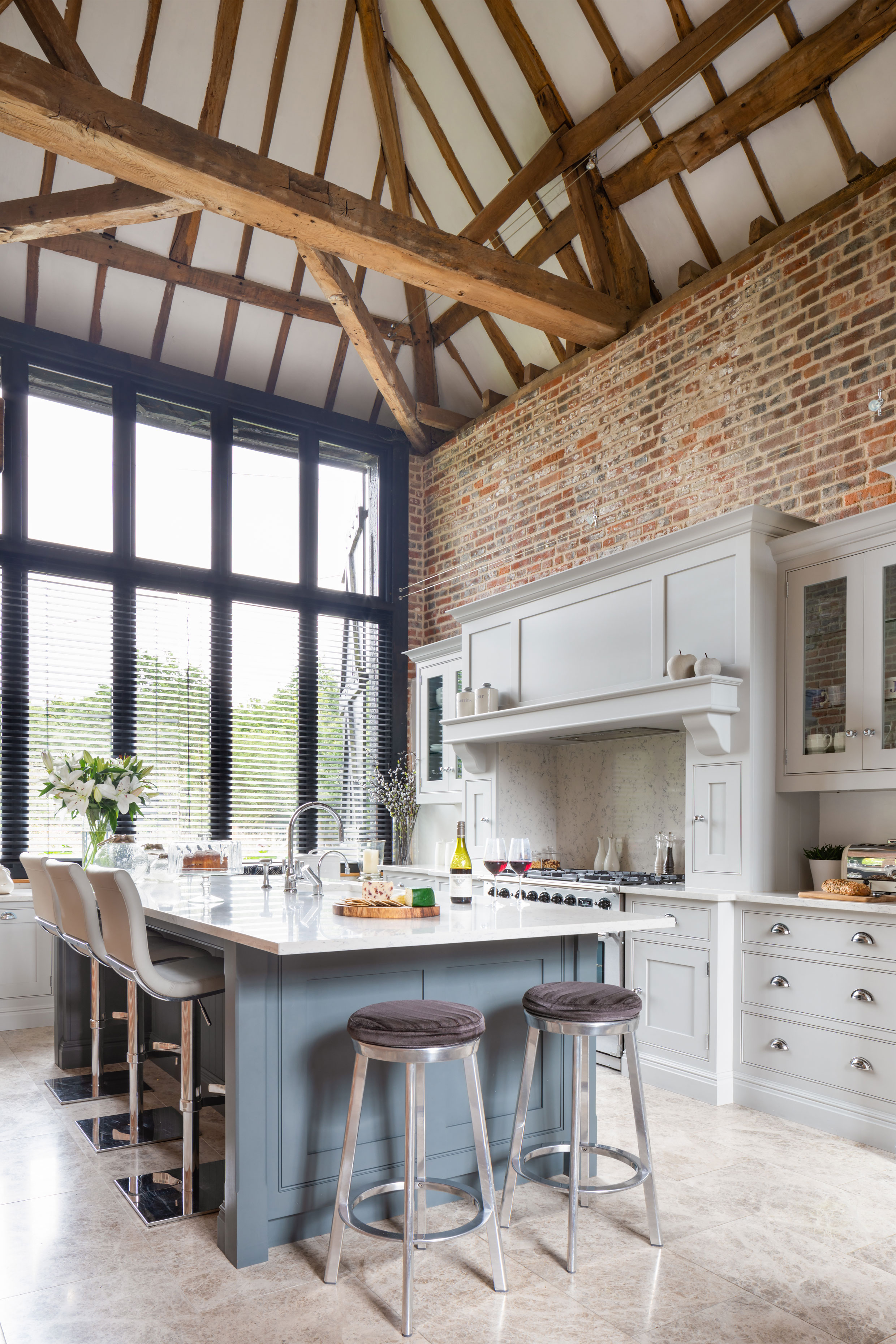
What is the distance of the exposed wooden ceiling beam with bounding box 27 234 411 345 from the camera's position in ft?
20.0

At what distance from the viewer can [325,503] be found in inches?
293

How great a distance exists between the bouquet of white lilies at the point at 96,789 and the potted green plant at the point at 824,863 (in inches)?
116

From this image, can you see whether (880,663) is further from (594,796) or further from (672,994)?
(594,796)

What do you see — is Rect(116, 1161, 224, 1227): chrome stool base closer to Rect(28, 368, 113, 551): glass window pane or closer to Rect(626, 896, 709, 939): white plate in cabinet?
Rect(626, 896, 709, 939): white plate in cabinet

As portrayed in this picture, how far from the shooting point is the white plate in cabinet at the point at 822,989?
3.54m

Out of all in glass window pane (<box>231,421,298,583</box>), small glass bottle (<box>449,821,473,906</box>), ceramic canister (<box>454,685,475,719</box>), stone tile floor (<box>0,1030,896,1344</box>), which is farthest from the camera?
glass window pane (<box>231,421,298,583</box>)

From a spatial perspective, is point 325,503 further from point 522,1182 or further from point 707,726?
point 522,1182

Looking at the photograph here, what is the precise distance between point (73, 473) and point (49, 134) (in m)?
2.63

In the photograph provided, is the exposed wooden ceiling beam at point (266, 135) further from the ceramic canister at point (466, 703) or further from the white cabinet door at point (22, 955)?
the white cabinet door at point (22, 955)

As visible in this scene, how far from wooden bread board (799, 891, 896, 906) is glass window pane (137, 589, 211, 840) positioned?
4134 mm

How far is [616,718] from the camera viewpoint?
4.73 metres

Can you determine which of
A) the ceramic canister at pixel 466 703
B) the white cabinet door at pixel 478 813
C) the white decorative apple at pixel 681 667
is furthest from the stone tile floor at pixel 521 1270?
the ceramic canister at pixel 466 703

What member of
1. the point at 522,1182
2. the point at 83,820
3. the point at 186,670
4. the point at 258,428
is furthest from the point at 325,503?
the point at 522,1182

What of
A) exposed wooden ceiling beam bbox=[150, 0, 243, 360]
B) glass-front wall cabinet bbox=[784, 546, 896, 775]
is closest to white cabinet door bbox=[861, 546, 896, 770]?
glass-front wall cabinet bbox=[784, 546, 896, 775]
